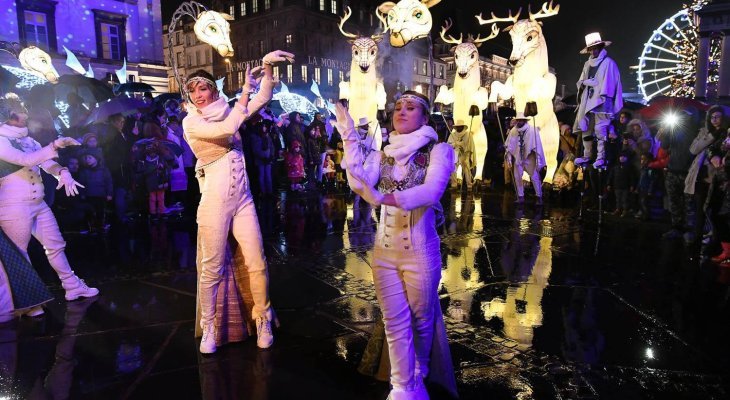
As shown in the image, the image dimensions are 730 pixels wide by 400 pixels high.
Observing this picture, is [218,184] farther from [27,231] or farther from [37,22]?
[37,22]

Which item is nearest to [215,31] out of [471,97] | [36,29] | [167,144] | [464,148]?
[167,144]

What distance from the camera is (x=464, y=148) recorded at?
44.1 ft

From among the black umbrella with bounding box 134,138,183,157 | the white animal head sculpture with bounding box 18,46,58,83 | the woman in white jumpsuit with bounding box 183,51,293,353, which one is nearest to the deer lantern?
the black umbrella with bounding box 134,138,183,157

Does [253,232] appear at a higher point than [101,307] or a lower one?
higher

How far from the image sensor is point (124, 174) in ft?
31.8

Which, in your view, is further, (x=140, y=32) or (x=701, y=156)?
(x=140, y=32)

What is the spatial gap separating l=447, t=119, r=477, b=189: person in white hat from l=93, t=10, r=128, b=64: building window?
2883 cm

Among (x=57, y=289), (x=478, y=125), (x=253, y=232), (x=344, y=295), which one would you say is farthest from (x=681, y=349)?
(x=478, y=125)

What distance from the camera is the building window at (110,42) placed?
110ft

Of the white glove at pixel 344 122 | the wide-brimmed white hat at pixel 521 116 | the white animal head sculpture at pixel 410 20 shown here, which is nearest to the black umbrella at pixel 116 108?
the white animal head sculpture at pixel 410 20

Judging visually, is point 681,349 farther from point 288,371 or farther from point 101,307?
point 101,307

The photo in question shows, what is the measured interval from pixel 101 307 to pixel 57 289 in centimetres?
101

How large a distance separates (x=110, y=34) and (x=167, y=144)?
28.7 meters

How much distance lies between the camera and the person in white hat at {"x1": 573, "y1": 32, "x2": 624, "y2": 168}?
32.2 feet
